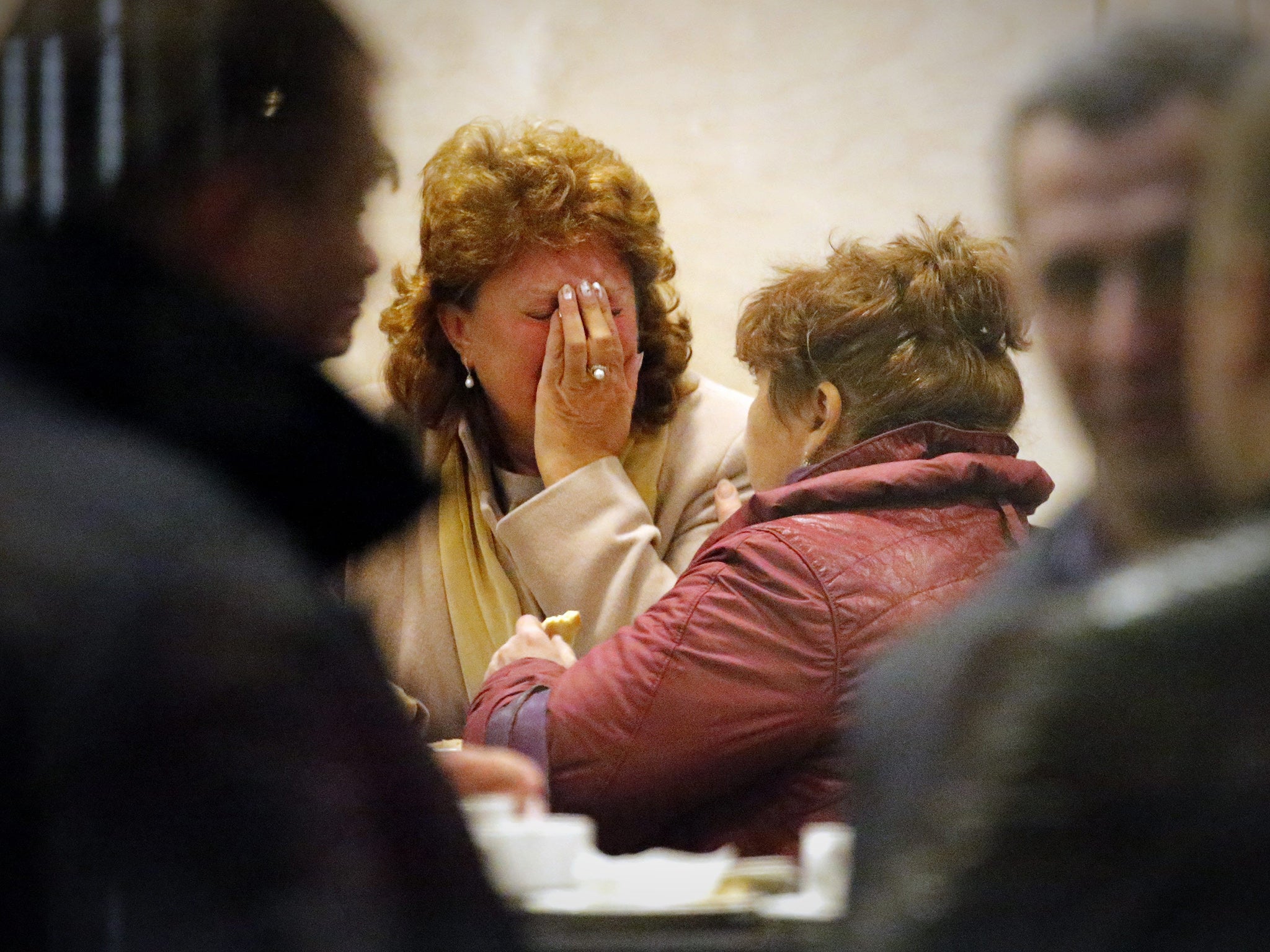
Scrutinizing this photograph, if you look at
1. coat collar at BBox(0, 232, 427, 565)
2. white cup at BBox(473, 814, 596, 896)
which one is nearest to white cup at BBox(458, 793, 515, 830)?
white cup at BBox(473, 814, 596, 896)

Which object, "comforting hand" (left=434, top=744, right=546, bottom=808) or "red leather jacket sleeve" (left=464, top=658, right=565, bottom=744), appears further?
"red leather jacket sleeve" (left=464, top=658, right=565, bottom=744)

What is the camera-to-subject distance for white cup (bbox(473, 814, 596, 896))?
2.10 ft

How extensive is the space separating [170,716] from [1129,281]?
0.43 meters

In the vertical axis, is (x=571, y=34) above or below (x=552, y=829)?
above

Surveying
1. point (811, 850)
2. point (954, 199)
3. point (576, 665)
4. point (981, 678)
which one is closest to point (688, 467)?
point (576, 665)

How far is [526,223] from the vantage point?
1.51 meters

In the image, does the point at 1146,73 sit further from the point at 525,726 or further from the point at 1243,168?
the point at 525,726

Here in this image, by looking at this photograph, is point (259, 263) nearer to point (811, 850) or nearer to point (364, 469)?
point (364, 469)

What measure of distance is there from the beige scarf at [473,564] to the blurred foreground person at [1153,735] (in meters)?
0.75

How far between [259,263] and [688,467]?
2.94 ft

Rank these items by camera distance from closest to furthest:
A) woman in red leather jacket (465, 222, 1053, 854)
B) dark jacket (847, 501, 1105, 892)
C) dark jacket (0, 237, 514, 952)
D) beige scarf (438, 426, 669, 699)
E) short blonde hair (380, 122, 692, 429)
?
1. dark jacket (0, 237, 514, 952)
2. dark jacket (847, 501, 1105, 892)
3. woman in red leather jacket (465, 222, 1053, 854)
4. beige scarf (438, 426, 669, 699)
5. short blonde hair (380, 122, 692, 429)

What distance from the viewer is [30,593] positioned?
22.2 inches

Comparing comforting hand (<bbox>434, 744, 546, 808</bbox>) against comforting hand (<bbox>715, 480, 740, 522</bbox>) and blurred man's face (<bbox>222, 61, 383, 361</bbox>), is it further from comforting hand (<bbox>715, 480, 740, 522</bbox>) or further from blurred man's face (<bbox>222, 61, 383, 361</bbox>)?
comforting hand (<bbox>715, 480, 740, 522</bbox>)

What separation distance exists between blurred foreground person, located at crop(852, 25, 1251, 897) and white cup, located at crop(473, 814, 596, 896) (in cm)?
15
